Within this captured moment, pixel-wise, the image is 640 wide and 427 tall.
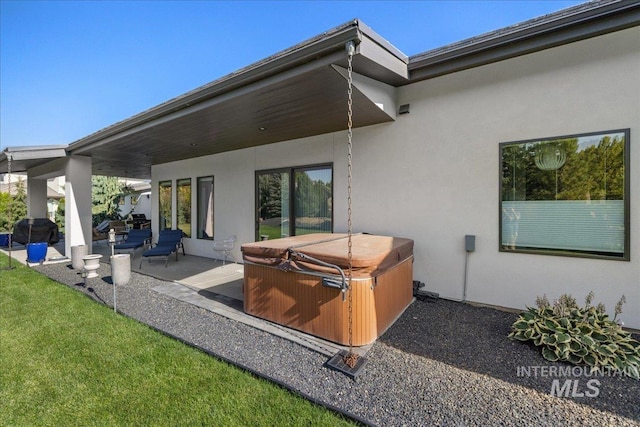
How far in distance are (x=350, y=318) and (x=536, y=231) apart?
10.2 feet

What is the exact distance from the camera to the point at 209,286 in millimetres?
5664

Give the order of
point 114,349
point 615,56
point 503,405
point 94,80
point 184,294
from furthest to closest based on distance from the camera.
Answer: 1. point 94,80
2. point 184,294
3. point 615,56
4. point 114,349
5. point 503,405

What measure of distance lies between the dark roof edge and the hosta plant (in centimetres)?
377

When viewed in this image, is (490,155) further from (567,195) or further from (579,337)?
(579,337)

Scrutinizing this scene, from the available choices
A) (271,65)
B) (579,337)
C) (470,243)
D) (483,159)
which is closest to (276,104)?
(271,65)

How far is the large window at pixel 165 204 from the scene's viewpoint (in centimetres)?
1032

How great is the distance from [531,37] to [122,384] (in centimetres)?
597

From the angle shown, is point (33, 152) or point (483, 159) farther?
point (33, 152)

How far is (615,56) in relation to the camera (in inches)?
139

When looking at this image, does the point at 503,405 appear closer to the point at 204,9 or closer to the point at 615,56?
the point at 615,56

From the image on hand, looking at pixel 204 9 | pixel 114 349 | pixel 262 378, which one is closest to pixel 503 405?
pixel 262 378

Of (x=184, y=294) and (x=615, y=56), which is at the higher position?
(x=615, y=56)

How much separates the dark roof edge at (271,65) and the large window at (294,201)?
2646 mm

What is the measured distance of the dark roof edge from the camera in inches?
121
